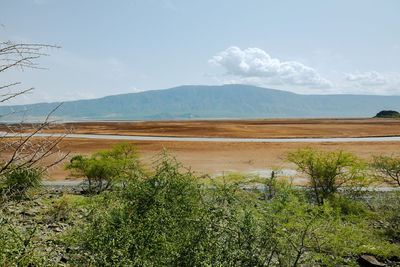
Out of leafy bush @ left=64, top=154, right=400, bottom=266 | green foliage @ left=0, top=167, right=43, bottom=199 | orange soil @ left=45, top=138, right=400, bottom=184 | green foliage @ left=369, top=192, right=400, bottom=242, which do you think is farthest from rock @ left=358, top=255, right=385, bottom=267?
orange soil @ left=45, top=138, right=400, bottom=184

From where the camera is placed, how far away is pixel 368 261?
6.21m

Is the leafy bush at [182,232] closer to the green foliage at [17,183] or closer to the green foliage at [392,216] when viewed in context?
the green foliage at [17,183]

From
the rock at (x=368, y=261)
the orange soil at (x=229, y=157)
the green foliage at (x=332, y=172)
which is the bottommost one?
the rock at (x=368, y=261)

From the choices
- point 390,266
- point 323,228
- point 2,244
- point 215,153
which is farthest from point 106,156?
point 215,153

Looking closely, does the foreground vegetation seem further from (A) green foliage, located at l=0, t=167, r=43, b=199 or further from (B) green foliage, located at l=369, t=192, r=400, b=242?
(B) green foliage, located at l=369, t=192, r=400, b=242

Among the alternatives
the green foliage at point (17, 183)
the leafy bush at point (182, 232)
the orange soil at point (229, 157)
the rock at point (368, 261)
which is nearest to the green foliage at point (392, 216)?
the rock at point (368, 261)

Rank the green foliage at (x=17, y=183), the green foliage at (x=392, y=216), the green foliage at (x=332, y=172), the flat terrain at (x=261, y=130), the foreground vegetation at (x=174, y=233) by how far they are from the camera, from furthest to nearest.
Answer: the flat terrain at (x=261, y=130), the green foliage at (x=332, y=172), the green foliage at (x=392, y=216), the foreground vegetation at (x=174, y=233), the green foliage at (x=17, y=183)

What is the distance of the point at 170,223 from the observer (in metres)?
3.81

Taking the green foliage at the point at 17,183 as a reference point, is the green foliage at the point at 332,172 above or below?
below

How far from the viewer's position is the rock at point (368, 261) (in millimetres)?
6146

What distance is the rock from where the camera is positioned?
615 centimetres

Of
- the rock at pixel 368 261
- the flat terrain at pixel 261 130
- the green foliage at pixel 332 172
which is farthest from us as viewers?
the flat terrain at pixel 261 130

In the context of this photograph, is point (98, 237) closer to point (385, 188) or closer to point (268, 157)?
point (385, 188)

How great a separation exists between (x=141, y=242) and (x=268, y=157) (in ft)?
69.1
